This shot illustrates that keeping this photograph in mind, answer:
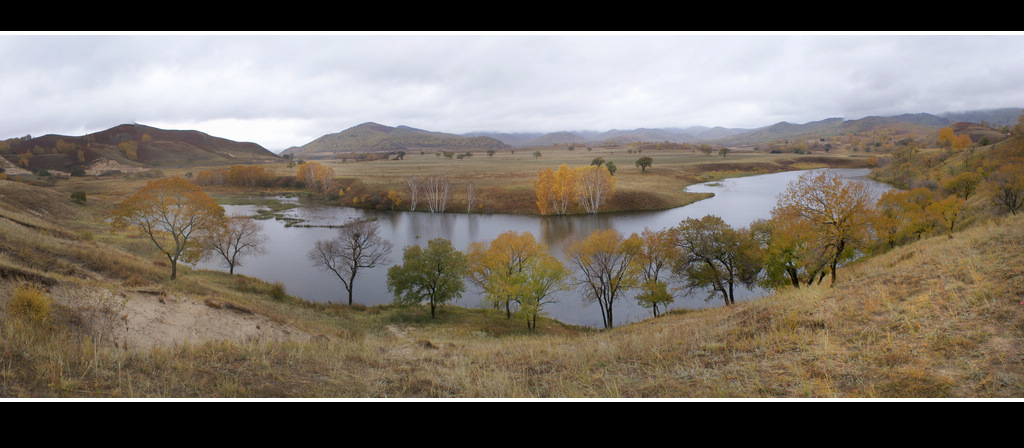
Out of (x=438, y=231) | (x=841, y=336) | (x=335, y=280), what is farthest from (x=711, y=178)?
(x=841, y=336)

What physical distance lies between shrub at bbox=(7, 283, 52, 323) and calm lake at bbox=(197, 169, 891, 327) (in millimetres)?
12327

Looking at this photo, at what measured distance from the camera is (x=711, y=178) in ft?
172

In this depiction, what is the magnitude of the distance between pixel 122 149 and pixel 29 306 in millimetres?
14699

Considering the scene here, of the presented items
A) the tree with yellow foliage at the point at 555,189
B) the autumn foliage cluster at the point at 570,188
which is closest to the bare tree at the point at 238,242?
the tree with yellow foliage at the point at 555,189

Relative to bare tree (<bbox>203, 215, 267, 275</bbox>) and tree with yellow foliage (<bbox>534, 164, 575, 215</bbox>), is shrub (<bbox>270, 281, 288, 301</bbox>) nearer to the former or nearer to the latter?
bare tree (<bbox>203, 215, 267, 275</bbox>)

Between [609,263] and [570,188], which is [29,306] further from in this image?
[570,188]

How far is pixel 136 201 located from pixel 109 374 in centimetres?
1309

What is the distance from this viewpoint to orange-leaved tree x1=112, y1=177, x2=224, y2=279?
41.2 feet

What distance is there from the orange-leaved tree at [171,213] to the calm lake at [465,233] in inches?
184

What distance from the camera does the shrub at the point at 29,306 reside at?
4.50 metres

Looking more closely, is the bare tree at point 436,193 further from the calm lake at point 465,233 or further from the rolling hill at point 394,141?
the rolling hill at point 394,141

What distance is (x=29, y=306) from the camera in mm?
4645

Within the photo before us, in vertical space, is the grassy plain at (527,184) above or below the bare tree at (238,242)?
above

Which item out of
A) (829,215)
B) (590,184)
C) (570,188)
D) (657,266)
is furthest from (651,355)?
(590,184)
